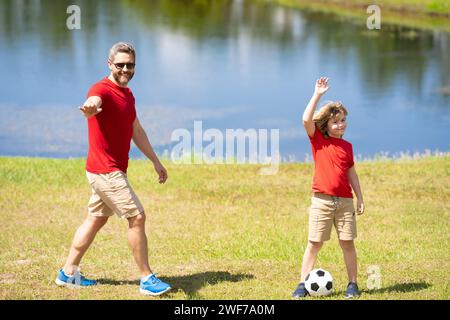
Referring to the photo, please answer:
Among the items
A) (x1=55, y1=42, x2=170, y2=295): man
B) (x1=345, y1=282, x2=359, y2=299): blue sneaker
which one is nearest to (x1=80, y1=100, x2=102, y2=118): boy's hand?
(x1=55, y1=42, x2=170, y2=295): man

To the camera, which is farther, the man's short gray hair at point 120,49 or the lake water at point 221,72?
the lake water at point 221,72

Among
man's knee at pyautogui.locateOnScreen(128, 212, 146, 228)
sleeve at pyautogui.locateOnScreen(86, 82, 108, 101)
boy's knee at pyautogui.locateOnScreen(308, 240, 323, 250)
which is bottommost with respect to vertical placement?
boy's knee at pyautogui.locateOnScreen(308, 240, 323, 250)

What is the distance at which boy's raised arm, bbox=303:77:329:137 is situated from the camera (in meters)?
8.26

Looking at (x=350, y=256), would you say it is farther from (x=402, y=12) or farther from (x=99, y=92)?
(x=402, y=12)

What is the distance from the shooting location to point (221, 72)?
33438mm

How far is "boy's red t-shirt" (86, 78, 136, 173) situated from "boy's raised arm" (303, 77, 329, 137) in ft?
5.42

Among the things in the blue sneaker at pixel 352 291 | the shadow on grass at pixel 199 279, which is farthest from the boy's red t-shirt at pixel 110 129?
the blue sneaker at pixel 352 291

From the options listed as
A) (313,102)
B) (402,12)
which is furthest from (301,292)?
(402,12)

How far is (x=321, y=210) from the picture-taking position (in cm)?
859

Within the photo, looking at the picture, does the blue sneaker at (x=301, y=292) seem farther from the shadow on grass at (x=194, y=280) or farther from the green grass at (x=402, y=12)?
the green grass at (x=402, y=12)

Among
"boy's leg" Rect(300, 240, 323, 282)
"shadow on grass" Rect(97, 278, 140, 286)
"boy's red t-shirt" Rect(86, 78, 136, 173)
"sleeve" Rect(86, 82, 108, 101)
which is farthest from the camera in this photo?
"shadow on grass" Rect(97, 278, 140, 286)

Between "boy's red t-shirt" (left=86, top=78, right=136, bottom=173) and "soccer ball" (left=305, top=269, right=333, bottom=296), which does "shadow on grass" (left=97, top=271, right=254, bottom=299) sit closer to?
"soccer ball" (left=305, top=269, right=333, bottom=296)

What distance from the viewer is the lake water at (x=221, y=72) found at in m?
24.8
